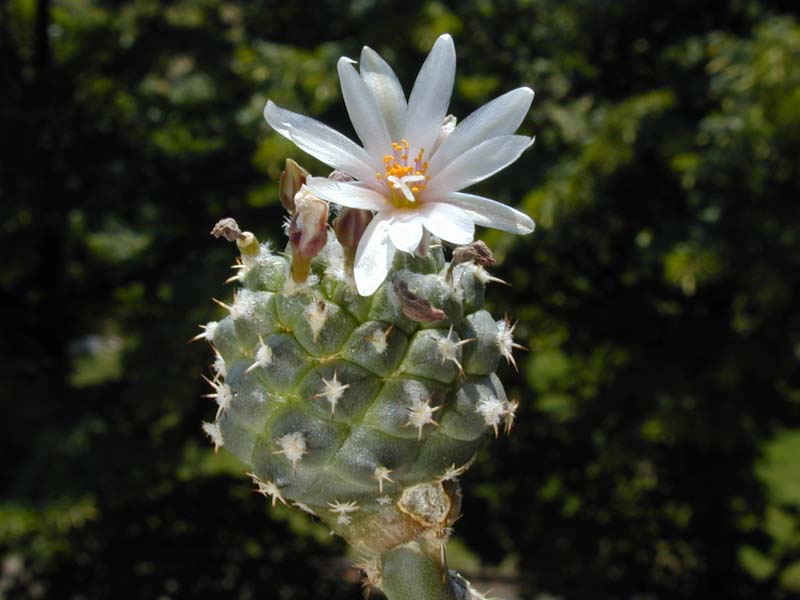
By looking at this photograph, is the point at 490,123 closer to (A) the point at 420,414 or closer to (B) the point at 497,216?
(B) the point at 497,216

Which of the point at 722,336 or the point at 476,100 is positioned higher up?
the point at 476,100

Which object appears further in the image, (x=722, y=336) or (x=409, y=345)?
(x=722, y=336)

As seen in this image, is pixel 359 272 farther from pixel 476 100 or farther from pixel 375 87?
pixel 476 100

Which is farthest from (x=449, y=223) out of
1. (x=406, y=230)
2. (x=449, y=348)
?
(x=449, y=348)

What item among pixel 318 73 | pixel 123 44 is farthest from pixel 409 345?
pixel 123 44

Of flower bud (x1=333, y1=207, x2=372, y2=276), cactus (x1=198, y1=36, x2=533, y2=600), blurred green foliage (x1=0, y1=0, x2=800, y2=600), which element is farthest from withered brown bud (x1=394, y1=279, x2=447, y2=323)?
blurred green foliage (x1=0, y1=0, x2=800, y2=600)

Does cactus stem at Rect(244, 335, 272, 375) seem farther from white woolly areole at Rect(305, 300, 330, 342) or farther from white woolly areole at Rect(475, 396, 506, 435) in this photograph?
white woolly areole at Rect(475, 396, 506, 435)

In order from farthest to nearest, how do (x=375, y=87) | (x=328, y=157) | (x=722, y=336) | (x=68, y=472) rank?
(x=722, y=336), (x=68, y=472), (x=375, y=87), (x=328, y=157)
